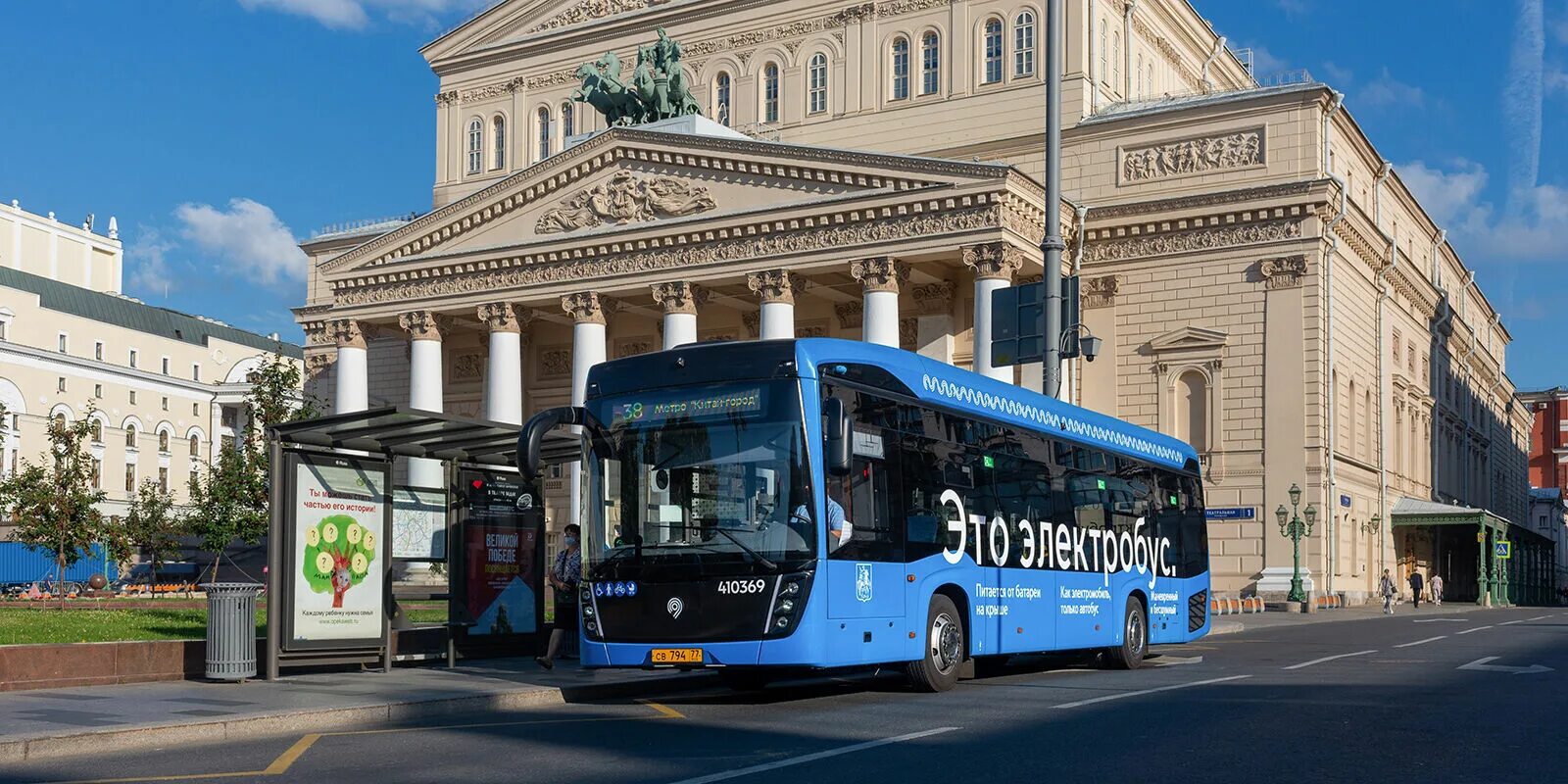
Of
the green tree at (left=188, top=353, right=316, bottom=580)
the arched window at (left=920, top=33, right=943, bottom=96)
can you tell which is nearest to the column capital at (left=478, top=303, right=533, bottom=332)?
the arched window at (left=920, top=33, right=943, bottom=96)

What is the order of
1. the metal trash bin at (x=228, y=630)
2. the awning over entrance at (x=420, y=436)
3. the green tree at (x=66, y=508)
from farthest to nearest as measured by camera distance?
the green tree at (x=66, y=508)
the awning over entrance at (x=420, y=436)
the metal trash bin at (x=228, y=630)

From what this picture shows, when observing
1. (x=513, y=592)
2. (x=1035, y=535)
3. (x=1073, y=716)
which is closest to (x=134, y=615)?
(x=513, y=592)

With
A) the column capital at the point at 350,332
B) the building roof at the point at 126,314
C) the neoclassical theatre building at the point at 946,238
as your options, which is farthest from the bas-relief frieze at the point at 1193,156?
the building roof at the point at 126,314

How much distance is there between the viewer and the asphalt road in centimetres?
1007

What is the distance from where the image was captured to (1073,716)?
43.0 ft

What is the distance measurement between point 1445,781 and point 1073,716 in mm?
3871

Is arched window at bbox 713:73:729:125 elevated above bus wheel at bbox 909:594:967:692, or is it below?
above

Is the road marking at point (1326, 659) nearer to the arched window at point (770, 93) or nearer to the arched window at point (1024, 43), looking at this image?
the arched window at point (1024, 43)

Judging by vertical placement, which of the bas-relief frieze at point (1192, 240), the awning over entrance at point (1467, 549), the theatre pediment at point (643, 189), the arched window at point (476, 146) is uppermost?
the arched window at point (476, 146)

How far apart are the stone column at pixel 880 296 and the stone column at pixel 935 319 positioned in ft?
11.5

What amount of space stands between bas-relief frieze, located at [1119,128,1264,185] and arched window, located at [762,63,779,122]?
14.2 metres

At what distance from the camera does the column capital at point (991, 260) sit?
44281mm

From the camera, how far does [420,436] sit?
1870 centimetres

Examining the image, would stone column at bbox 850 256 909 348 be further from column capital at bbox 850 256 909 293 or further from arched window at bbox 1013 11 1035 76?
arched window at bbox 1013 11 1035 76
